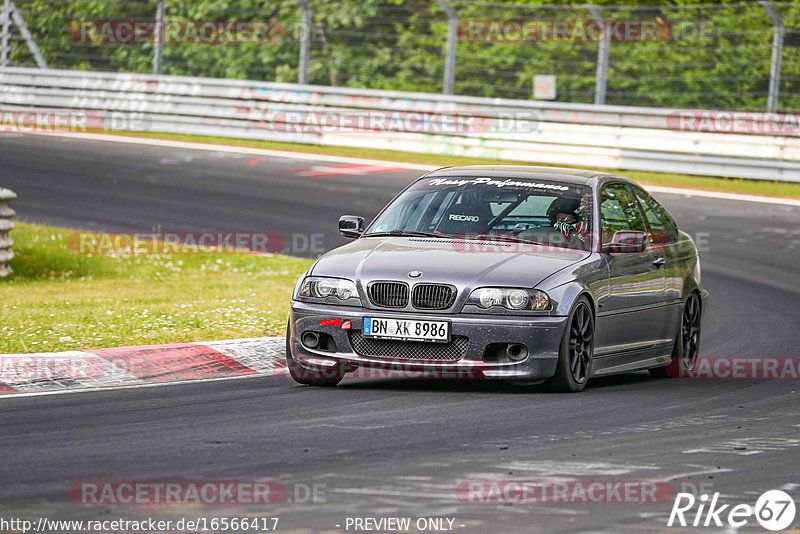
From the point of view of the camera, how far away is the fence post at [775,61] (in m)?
22.7

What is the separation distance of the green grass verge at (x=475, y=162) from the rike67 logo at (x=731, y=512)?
16382 mm

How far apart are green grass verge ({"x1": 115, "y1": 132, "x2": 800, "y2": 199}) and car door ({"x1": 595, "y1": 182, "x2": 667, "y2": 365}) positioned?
12.2 metres

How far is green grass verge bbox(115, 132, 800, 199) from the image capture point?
22359 millimetres

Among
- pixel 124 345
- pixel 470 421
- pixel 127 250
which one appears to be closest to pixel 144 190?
pixel 127 250

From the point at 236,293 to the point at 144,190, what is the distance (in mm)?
7870

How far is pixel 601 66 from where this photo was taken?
24.1 m

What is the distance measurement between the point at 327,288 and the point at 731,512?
3.56m

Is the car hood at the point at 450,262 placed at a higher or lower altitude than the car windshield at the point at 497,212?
lower

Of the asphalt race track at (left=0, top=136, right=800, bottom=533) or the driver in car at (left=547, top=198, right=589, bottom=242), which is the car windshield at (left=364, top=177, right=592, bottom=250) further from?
the asphalt race track at (left=0, top=136, right=800, bottom=533)

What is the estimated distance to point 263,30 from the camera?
2862 centimetres
